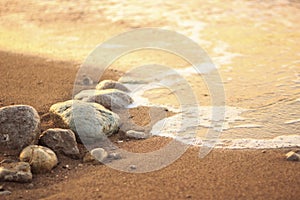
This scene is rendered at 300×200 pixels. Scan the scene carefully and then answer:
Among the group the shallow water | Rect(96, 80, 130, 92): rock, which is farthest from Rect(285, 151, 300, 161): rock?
Rect(96, 80, 130, 92): rock

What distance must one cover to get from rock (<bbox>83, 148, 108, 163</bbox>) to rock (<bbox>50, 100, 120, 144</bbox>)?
0.66 ft

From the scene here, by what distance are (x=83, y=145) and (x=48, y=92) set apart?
1.25m

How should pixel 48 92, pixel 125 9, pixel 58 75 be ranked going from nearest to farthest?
pixel 48 92 → pixel 58 75 → pixel 125 9

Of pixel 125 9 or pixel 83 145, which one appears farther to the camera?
pixel 125 9

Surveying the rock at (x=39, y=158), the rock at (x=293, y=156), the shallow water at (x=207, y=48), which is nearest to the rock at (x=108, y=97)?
the shallow water at (x=207, y=48)

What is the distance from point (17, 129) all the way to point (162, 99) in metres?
1.59

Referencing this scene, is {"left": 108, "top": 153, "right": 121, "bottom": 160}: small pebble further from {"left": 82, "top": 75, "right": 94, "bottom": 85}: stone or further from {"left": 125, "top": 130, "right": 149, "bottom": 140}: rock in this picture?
{"left": 82, "top": 75, "right": 94, "bottom": 85}: stone

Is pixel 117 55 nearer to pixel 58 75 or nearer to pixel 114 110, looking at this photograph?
pixel 58 75

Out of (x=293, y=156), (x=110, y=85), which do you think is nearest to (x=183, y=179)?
(x=293, y=156)

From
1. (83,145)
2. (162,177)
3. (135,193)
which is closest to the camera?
(135,193)

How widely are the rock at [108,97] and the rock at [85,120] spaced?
0.47 metres

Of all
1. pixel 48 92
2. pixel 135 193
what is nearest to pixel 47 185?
pixel 135 193

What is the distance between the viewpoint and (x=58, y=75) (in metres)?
4.95

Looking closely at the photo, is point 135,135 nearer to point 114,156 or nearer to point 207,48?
point 114,156
